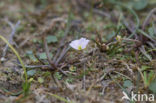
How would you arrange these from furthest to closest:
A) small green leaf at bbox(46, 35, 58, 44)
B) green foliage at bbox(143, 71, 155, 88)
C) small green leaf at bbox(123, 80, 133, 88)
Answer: small green leaf at bbox(46, 35, 58, 44)
small green leaf at bbox(123, 80, 133, 88)
green foliage at bbox(143, 71, 155, 88)

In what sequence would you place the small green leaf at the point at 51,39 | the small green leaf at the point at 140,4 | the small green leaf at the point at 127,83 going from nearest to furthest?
the small green leaf at the point at 127,83 < the small green leaf at the point at 51,39 < the small green leaf at the point at 140,4

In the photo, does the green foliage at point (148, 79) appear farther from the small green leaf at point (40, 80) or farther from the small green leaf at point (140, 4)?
the small green leaf at point (140, 4)

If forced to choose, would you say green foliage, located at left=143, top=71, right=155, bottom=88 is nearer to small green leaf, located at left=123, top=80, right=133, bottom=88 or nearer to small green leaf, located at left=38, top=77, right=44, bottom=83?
small green leaf, located at left=123, top=80, right=133, bottom=88

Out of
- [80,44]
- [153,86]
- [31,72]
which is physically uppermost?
[80,44]

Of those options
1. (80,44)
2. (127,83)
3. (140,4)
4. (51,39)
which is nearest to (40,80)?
(80,44)

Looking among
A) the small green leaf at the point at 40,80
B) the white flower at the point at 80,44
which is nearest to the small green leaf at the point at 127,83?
the white flower at the point at 80,44

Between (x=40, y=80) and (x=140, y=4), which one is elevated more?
(x=140, y=4)

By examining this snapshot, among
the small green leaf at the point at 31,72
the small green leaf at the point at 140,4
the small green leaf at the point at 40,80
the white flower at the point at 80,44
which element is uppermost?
the small green leaf at the point at 140,4

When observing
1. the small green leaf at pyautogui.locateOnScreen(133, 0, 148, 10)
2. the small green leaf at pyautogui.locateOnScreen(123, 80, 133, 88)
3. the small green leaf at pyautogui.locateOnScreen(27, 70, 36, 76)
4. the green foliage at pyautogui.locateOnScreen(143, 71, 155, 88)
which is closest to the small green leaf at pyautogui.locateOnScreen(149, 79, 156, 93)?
the green foliage at pyautogui.locateOnScreen(143, 71, 155, 88)

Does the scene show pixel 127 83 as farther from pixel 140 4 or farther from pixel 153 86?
pixel 140 4

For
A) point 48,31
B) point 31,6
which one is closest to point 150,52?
point 48,31

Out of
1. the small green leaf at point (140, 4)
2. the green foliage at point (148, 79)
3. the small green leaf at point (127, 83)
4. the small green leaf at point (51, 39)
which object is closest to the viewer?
Result: the green foliage at point (148, 79)
